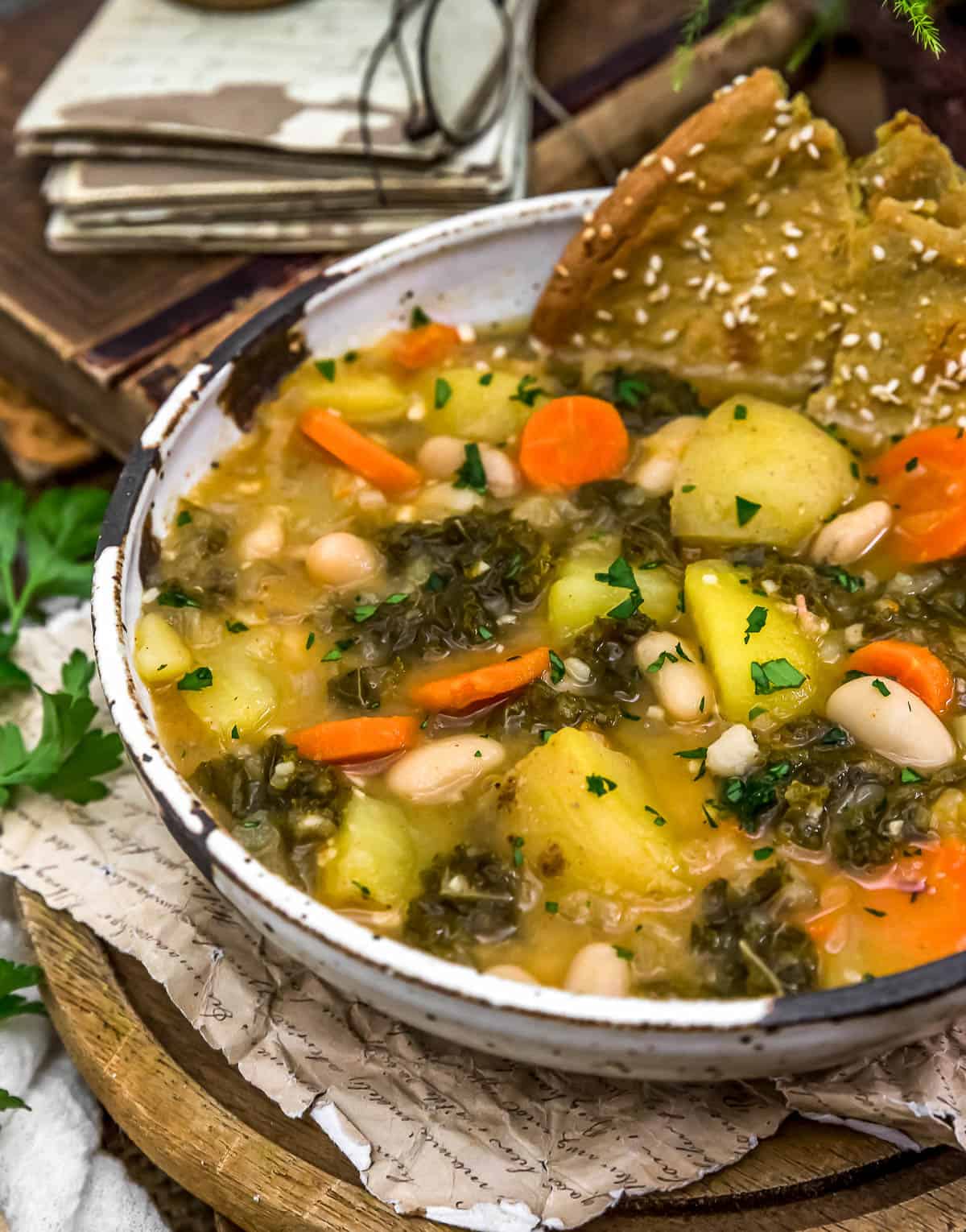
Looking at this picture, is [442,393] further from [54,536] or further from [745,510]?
[54,536]

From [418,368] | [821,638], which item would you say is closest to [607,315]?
[418,368]

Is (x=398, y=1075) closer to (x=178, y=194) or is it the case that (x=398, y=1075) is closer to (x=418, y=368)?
(x=418, y=368)

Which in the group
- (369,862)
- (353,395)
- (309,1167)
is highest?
(353,395)

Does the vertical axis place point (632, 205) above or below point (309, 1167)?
above

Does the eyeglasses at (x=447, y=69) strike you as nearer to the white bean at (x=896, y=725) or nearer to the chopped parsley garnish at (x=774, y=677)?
the chopped parsley garnish at (x=774, y=677)

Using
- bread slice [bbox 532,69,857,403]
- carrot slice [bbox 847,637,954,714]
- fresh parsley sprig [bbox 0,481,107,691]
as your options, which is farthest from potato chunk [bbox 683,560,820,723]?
fresh parsley sprig [bbox 0,481,107,691]

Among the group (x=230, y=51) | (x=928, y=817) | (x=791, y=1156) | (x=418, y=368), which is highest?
(x=230, y=51)

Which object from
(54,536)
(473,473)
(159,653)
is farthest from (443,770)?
(54,536)
